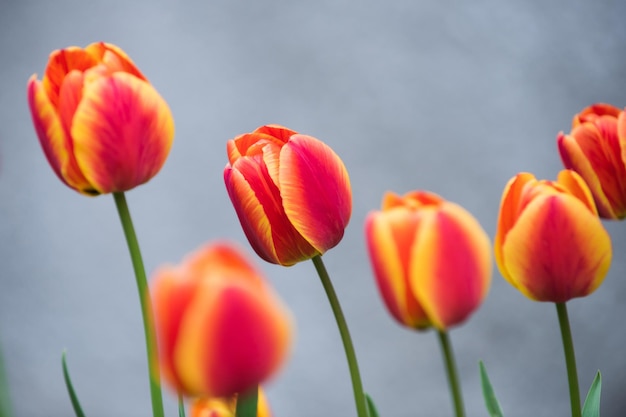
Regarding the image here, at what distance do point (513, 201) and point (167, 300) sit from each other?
0.41ft

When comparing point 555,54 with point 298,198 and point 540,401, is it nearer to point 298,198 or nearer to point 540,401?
point 540,401

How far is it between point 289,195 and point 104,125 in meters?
0.06

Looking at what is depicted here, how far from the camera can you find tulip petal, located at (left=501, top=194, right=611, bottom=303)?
22cm

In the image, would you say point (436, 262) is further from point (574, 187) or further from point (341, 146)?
point (341, 146)

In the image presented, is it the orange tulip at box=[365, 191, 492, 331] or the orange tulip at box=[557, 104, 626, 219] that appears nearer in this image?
the orange tulip at box=[365, 191, 492, 331]

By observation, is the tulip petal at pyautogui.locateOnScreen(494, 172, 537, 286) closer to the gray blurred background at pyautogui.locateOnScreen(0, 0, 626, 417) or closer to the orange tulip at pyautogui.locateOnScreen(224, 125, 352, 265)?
the orange tulip at pyautogui.locateOnScreen(224, 125, 352, 265)

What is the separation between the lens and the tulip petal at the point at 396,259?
181 millimetres

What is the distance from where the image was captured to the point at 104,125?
0.24m

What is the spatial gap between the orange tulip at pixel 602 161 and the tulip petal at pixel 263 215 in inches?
3.8

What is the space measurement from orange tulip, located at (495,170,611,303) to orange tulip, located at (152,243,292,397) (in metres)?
0.09

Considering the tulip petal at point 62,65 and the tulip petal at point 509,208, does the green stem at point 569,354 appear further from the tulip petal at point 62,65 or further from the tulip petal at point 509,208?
the tulip petal at point 62,65

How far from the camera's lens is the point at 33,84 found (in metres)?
0.25

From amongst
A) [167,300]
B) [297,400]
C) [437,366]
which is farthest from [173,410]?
[167,300]

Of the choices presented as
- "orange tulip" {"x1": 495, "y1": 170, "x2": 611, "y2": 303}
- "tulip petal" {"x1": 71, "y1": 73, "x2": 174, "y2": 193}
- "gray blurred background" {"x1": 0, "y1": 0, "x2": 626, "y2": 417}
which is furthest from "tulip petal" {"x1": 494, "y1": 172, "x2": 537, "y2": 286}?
"gray blurred background" {"x1": 0, "y1": 0, "x2": 626, "y2": 417}
